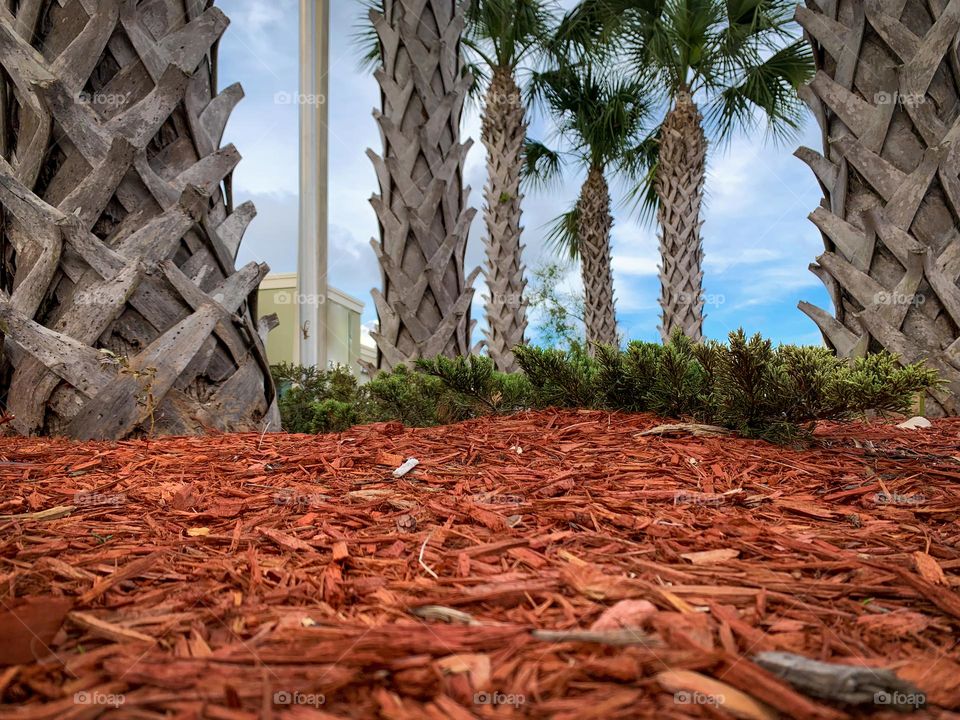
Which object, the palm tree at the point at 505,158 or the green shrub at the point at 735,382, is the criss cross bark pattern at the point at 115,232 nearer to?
the green shrub at the point at 735,382

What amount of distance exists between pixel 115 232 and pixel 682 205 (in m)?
8.99

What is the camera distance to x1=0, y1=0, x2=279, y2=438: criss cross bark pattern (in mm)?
2330

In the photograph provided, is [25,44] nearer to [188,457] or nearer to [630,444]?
[188,457]

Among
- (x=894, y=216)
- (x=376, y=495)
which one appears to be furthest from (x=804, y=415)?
(x=894, y=216)

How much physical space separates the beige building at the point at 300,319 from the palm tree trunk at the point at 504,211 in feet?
6.96

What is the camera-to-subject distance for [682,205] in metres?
9.90

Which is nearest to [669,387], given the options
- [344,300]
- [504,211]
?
[344,300]

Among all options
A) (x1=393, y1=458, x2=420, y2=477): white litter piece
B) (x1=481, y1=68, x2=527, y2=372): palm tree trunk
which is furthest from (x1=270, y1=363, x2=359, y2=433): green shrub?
(x1=481, y1=68, x2=527, y2=372): palm tree trunk

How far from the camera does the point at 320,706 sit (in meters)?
0.76

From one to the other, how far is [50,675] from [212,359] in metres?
1.88

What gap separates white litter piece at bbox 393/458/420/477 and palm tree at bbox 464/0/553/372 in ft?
22.4

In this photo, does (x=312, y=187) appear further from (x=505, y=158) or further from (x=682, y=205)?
(x=682, y=205)

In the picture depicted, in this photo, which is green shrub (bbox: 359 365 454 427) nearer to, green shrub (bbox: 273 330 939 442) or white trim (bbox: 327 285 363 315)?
green shrub (bbox: 273 330 939 442)

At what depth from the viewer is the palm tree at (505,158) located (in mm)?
8969
